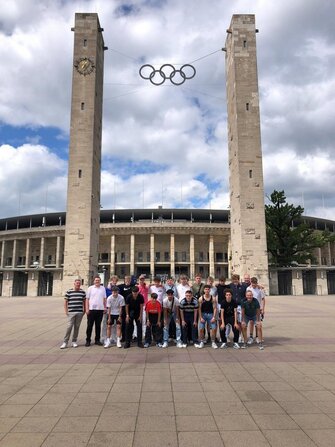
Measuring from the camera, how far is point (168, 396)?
619 centimetres

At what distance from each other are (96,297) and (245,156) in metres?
32.6

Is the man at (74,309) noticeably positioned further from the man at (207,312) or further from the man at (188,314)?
the man at (207,312)

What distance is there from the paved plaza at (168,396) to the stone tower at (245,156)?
28.3m

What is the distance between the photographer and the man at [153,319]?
34.9 feet

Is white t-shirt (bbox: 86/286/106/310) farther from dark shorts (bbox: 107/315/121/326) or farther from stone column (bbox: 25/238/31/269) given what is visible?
stone column (bbox: 25/238/31/269)

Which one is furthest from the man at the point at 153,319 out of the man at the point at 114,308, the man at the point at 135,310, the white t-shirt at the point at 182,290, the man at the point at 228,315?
the man at the point at 228,315

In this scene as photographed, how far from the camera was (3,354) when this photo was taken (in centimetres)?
957

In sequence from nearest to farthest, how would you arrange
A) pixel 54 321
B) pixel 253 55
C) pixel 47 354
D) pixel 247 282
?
pixel 47 354
pixel 247 282
pixel 54 321
pixel 253 55

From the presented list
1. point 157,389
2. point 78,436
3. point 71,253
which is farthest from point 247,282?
point 71,253

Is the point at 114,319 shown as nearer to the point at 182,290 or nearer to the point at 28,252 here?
the point at 182,290

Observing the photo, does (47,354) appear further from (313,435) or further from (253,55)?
(253,55)

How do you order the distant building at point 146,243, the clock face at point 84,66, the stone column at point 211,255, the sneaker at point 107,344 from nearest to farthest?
the sneaker at point 107,344 < the clock face at point 84,66 < the stone column at point 211,255 < the distant building at point 146,243

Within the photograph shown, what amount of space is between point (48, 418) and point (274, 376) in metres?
4.50

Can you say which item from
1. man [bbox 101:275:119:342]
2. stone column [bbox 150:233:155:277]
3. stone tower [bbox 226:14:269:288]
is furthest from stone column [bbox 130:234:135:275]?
man [bbox 101:275:119:342]
